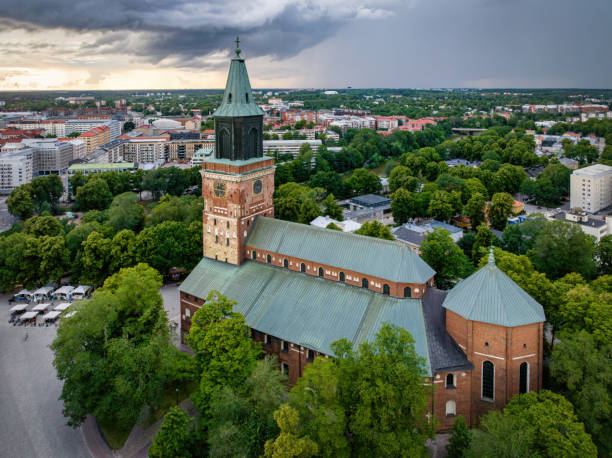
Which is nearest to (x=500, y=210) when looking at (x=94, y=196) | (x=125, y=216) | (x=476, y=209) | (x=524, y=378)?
(x=476, y=209)

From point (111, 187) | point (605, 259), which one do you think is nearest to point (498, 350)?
point (605, 259)

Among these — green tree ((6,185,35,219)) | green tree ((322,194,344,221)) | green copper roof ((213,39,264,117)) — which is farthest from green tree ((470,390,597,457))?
green tree ((6,185,35,219))

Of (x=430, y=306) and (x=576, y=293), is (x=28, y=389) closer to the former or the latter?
(x=430, y=306)

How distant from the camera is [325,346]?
38.7 m

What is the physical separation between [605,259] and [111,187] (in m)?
110

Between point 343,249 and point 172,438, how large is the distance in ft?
68.2

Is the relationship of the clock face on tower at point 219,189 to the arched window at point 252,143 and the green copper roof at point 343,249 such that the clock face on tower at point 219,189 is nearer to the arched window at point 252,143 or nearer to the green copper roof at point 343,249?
the arched window at point 252,143

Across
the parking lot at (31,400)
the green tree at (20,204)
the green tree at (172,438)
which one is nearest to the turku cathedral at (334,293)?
the green tree at (172,438)

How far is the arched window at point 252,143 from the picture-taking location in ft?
157

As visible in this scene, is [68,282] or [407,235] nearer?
[68,282]

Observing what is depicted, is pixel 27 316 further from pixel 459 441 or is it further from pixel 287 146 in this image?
pixel 287 146

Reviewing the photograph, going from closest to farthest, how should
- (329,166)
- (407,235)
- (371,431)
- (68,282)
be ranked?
(371,431) < (68,282) < (407,235) < (329,166)

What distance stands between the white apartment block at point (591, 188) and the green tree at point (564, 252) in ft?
180

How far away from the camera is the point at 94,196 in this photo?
371ft
